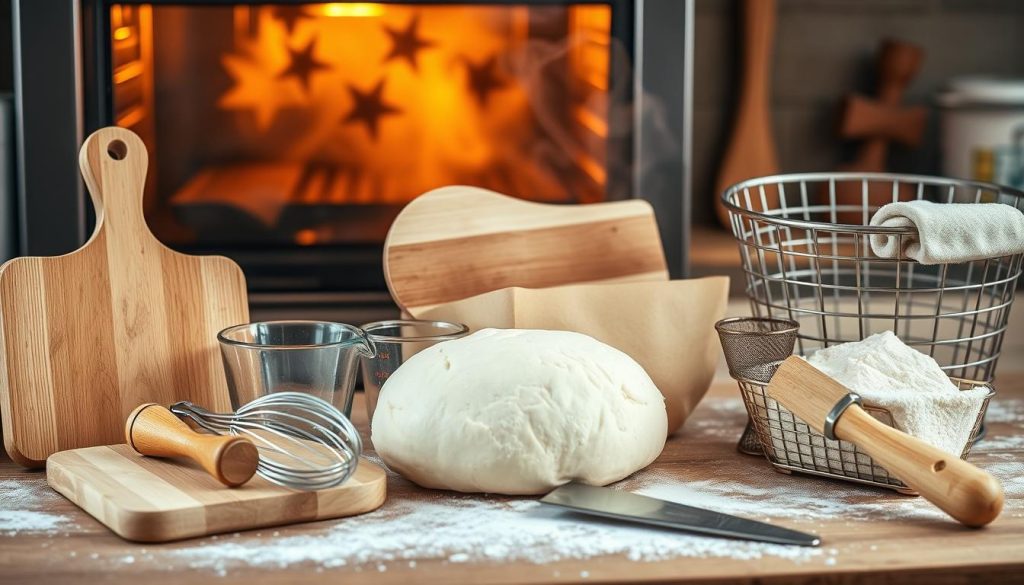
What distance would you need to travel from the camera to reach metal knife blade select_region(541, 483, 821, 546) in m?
0.67

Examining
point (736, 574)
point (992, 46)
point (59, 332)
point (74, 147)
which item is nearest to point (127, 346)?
point (59, 332)

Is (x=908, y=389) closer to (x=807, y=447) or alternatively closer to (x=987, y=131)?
(x=807, y=447)

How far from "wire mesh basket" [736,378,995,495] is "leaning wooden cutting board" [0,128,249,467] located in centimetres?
42

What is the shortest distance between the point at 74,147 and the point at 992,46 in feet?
4.75

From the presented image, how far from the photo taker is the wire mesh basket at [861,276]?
0.85 m

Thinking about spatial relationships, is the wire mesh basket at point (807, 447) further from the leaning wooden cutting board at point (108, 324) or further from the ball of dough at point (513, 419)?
the leaning wooden cutting board at point (108, 324)

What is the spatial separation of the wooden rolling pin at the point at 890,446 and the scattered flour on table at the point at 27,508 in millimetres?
490

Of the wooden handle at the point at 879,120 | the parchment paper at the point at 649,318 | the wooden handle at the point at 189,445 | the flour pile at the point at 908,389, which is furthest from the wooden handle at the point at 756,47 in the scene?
the wooden handle at the point at 189,445

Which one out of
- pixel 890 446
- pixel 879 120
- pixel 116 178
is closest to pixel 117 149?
pixel 116 178

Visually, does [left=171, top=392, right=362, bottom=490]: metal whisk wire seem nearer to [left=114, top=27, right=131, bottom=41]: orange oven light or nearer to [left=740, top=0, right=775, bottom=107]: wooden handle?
[left=114, top=27, right=131, bottom=41]: orange oven light

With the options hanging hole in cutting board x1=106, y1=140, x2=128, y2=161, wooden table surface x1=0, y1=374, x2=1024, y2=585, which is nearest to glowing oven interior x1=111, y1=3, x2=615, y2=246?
hanging hole in cutting board x1=106, y1=140, x2=128, y2=161

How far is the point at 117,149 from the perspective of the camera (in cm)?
90

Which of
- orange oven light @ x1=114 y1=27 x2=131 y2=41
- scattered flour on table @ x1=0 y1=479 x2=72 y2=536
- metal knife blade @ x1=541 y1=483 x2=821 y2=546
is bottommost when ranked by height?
scattered flour on table @ x1=0 y1=479 x2=72 y2=536

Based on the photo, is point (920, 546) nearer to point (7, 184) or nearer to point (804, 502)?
point (804, 502)
